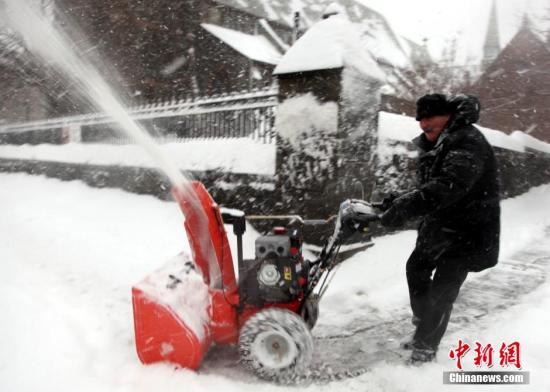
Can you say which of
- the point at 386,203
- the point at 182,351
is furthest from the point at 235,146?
the point at 182,351

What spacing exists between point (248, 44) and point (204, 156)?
13027 mm

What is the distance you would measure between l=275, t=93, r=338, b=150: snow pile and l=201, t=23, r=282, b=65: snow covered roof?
12007 millimetres

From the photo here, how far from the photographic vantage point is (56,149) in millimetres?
9500

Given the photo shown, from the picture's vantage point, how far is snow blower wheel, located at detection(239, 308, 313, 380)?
8.86ft

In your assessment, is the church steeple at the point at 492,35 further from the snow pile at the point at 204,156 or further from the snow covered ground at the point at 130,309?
the snow pile at the point at 204,156

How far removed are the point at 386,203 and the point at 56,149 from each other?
8.43m

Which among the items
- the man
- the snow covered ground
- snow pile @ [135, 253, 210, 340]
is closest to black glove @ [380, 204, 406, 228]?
the man

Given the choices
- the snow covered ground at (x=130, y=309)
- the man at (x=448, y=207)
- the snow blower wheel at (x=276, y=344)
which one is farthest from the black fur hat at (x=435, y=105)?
the snow covered ground at (x=130, y=309)

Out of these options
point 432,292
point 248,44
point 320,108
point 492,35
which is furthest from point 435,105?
point 492,35

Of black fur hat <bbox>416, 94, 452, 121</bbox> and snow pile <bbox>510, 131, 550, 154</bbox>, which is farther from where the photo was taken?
snow pile <bbox>510, 131, 550, 154</bbox>

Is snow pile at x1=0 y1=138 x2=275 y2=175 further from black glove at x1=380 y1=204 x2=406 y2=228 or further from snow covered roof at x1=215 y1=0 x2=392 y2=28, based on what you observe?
snow covered roof at x1=215 y1=0 x2=392 y2=28

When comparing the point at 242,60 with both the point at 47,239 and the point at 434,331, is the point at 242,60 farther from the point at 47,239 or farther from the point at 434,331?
the point at 434,331

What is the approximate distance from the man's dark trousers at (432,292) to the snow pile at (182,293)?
1.45 metres

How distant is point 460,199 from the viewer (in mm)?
2777
